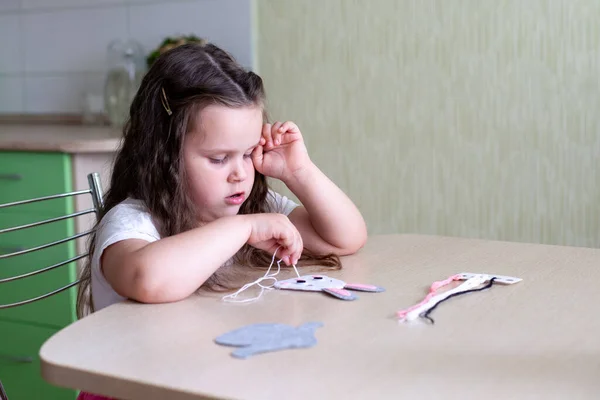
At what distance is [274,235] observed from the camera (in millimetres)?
1192

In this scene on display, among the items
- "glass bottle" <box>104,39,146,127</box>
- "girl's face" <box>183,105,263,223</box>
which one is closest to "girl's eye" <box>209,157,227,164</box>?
"girl's face" <box>183,105,263,223</box>

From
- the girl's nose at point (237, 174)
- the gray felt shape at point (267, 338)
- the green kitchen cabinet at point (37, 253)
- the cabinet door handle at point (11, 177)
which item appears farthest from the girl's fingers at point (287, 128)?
the cabinet door handle at point (11, 177)

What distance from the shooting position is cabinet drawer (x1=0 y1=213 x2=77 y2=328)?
2391mm

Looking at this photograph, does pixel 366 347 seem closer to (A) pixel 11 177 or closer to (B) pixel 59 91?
(A) pixel 11 177

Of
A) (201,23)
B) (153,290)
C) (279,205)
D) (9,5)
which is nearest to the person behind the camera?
(153,290)

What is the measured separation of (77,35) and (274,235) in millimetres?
2159

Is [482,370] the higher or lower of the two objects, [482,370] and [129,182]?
the lower

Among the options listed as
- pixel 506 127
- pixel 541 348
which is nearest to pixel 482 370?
pixel 541 348

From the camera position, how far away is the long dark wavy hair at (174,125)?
1.30m

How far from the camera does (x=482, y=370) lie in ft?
2.53

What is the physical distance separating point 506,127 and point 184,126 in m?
1.22

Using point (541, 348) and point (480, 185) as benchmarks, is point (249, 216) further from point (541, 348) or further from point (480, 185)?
point (480, 185)

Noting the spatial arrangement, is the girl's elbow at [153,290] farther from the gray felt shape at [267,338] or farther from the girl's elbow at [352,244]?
the girl's elbow at [352,244]

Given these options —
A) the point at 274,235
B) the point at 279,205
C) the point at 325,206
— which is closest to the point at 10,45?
the point at 279,205
